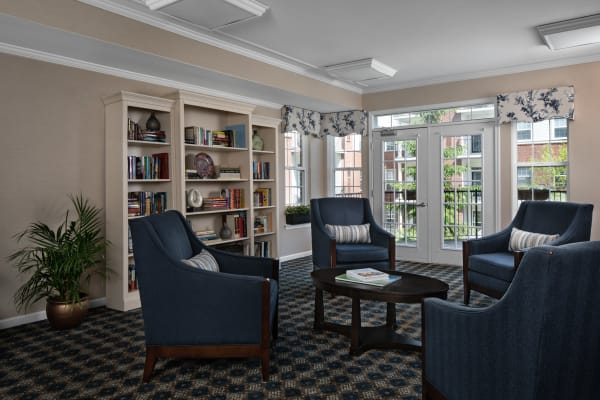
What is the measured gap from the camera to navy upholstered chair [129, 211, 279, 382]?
2521mm

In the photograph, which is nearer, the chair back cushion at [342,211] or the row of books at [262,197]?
the chair back cushion at [342,211]

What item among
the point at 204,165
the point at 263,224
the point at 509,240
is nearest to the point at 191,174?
the point at 204,165

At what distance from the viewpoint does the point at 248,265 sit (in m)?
3.22

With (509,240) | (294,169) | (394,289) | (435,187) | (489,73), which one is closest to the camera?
(394,289)

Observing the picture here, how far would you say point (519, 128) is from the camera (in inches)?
220

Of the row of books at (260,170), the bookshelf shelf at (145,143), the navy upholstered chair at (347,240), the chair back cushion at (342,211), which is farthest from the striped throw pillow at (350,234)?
the bookshelf shelf at (145,143)

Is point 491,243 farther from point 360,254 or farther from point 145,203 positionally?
point 145,203

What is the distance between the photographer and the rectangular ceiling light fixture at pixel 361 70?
5.06 meters

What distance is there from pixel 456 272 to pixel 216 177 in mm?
3226

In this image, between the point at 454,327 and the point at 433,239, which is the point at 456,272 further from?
the point at 454,327

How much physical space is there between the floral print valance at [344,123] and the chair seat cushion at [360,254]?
8.75 ft

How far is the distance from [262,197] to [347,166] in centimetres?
193

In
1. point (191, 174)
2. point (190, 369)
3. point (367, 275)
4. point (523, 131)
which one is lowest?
point (190, 369)

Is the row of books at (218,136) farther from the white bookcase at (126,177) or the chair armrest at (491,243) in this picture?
the chair armrest at (491,243)
